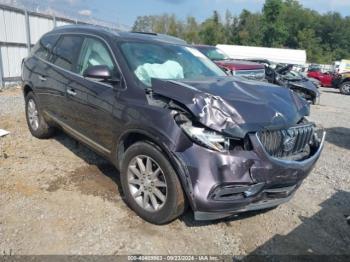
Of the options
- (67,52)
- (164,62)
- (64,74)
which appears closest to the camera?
(164,62)

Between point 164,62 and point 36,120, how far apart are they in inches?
110

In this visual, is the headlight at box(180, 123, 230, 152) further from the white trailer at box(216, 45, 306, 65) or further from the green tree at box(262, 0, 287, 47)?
the green tree at box(262, 0, 287, 47)

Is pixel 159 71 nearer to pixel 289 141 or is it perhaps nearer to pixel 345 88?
pixel 289 141

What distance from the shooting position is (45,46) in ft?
17.9

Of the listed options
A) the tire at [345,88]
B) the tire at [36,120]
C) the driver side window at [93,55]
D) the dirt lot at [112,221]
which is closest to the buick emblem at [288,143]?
the dirt lot at [112,221]

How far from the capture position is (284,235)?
11.8 feet

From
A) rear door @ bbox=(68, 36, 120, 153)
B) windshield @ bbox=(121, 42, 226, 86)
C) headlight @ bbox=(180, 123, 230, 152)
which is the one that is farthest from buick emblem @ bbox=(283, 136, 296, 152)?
rear door @ bbox=(68, 36, 120, 153)

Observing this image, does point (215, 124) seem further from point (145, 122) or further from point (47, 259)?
point (47, 259)

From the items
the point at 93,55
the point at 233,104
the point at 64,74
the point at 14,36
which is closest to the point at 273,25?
the point at 14,36

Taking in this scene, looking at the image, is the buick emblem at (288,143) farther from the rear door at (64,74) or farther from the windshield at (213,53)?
the windshield at (213,53)

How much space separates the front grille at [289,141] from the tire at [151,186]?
875mm

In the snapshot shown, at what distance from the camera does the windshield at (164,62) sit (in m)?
3.84

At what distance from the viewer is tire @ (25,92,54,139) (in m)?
5.62

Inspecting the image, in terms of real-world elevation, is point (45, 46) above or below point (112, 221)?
above
